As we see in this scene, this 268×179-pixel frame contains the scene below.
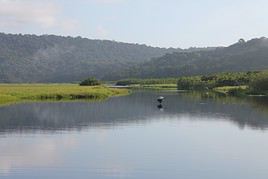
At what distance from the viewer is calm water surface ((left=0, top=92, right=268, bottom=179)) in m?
19.5

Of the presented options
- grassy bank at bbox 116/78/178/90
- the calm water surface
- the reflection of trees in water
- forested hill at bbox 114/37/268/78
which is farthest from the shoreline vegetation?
forested hill at bbox 114/37/268/78

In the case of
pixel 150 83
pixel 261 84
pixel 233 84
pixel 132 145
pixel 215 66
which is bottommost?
pixel 150 83

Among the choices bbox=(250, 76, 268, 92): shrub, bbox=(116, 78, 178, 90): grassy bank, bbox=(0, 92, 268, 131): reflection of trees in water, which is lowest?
bbox=(116, 78, 178, 90): grassy bank

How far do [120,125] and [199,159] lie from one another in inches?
522

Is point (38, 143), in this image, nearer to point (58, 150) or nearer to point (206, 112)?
point (58, 150)

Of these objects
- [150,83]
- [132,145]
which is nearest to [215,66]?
[150,83]

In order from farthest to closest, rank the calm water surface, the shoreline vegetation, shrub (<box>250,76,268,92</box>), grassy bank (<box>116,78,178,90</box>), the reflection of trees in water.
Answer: grassy bank (<box>116,78,178,90</box>)
the shoreline vegetation
shrub (<box>250,76,268,92</box>)
the reflection of trees in water
the calm water surface

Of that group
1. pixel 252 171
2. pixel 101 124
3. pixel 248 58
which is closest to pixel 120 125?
pixel 101 124

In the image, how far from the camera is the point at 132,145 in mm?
25453

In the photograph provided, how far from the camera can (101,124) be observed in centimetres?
3525

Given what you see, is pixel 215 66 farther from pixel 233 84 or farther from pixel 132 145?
pixel 132 145

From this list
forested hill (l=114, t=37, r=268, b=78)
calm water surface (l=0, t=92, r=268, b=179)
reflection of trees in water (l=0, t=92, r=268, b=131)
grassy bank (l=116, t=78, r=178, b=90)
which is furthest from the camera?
forested hill (l=114, t=37, r=268, b=78)

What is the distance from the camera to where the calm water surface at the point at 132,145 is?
64.0ft

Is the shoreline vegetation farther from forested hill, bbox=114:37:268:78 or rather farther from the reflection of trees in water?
forested hill, bbox=114:37:268:78
